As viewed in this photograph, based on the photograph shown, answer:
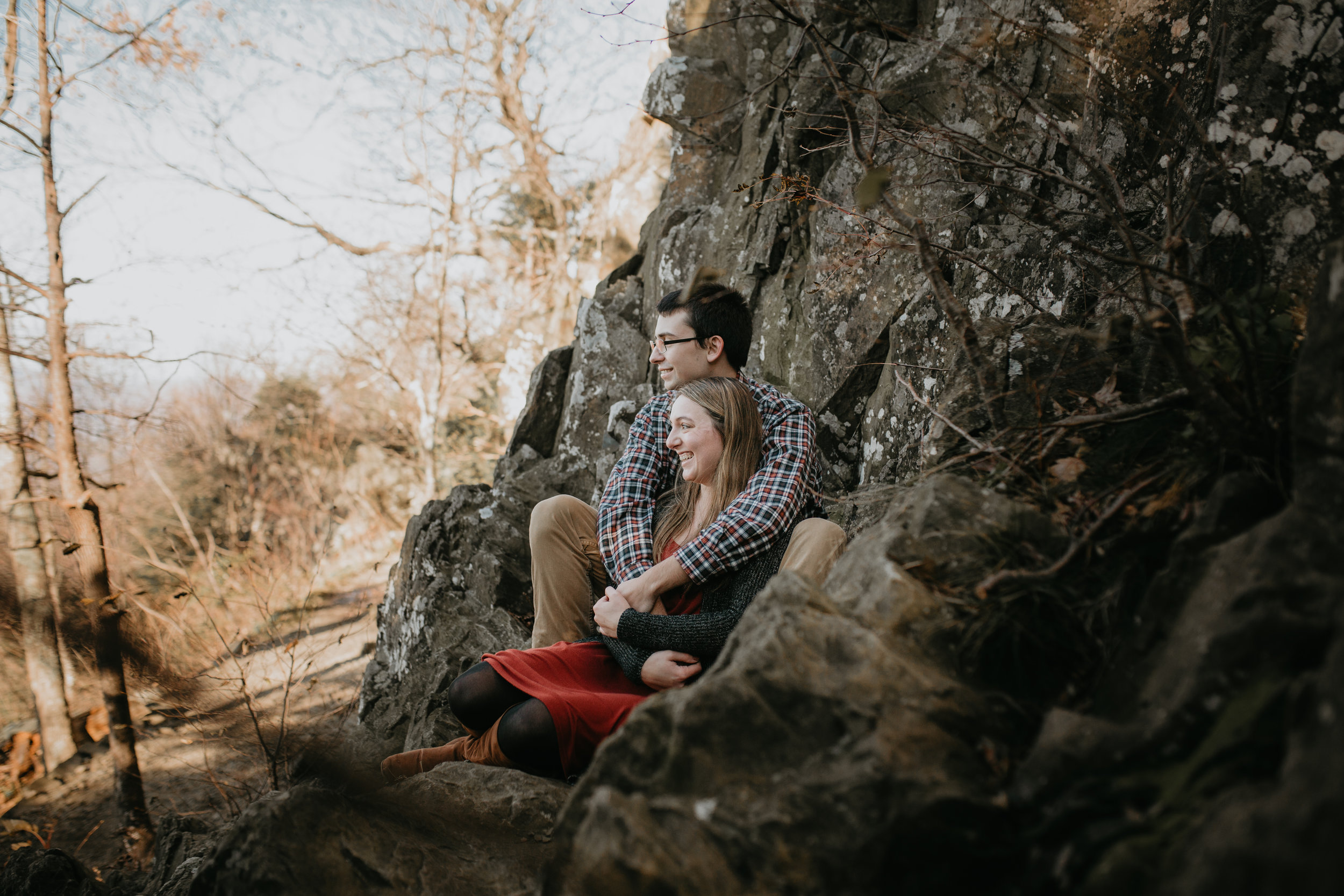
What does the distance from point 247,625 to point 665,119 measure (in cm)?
866

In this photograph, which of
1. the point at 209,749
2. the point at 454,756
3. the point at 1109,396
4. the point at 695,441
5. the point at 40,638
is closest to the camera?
the point at 1109,396

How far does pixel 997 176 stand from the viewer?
3.57 meters

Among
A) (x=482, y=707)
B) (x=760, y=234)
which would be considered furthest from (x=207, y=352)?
(x=482, y=707)

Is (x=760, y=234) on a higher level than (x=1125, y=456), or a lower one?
higher

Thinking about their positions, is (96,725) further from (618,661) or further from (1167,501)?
(1167,501)

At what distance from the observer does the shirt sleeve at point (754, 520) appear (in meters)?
2.70

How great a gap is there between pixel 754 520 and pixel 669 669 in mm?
636

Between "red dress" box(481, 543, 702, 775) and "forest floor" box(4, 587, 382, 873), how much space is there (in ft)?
9.23

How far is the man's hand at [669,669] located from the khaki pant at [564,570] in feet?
2.35

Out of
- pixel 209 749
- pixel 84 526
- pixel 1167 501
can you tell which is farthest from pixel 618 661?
pixel 209 749

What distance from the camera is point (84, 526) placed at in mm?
5555

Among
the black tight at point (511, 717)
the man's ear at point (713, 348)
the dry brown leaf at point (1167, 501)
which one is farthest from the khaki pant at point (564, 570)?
the dry brown leaf at point (1167, 501)

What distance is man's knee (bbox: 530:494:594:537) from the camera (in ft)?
10.8

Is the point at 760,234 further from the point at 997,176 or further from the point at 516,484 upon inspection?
the point at 516,484
